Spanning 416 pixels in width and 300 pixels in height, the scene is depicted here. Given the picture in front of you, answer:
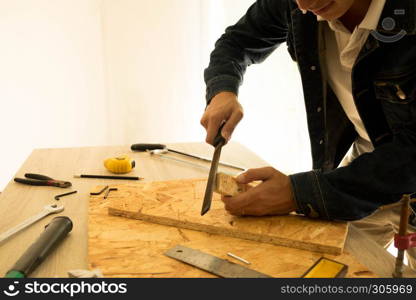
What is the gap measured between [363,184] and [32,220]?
2.41ft

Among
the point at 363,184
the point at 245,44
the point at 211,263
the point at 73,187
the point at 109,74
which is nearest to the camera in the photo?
the point at 211,263

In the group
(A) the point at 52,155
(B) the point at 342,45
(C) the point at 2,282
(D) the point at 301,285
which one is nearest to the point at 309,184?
(D) the point at 301,285

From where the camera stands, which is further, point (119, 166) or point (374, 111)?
point (119, 166)

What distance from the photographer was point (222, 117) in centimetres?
116

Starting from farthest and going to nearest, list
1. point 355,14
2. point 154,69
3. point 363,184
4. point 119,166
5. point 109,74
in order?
1. point 109,74
2. point 154,69
3. point 119,166
4. point 355,14
5. point 363,184

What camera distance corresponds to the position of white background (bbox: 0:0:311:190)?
2.50 m

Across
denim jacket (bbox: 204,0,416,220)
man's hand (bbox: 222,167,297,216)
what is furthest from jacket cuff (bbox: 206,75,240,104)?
man's hand (bbox: 222,167,297,216)

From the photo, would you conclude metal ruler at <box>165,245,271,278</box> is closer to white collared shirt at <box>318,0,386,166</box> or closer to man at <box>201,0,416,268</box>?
man at <box>201,0,416,268</box>

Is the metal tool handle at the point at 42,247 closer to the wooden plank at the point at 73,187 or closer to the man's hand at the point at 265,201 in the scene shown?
the wooden plank at the point at 73,187

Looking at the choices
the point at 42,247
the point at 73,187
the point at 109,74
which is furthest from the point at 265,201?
the point at 109,74

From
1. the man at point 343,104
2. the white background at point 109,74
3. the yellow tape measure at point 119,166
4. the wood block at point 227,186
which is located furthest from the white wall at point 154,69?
the wood block at point 227,186

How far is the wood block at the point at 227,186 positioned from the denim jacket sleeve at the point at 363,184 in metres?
0.14

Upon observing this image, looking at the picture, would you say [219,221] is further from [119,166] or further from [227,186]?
[119,166]

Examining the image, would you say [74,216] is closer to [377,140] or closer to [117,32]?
[377,140]
